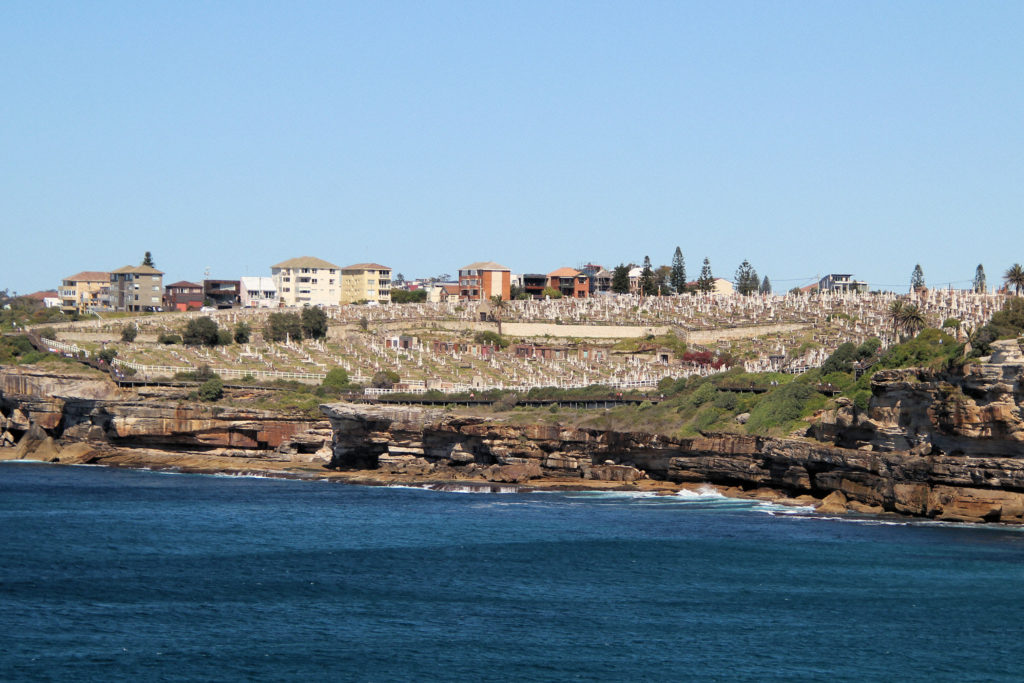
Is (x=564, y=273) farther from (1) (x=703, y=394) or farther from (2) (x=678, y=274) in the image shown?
(1) (x=703, y=394)

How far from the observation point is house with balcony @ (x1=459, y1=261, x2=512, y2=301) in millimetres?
156750

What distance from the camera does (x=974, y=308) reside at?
371 ft

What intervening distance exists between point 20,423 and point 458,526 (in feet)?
155

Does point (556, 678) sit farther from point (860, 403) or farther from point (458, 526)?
point (860, 403)

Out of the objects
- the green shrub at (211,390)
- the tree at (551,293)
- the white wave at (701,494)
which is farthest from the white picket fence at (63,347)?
the tree at (551,293)

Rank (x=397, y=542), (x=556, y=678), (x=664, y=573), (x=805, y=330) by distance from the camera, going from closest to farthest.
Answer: (x=556, y=678)
(x=664, y=573)
(x=397, y=542)
(x=805, y=330)

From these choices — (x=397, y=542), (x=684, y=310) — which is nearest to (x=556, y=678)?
(x=397, y=542)

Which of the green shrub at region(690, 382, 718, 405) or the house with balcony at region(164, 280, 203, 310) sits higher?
the house with balcony at region(164, 280, 203, 310)

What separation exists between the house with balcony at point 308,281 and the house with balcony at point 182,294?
981 centimetres

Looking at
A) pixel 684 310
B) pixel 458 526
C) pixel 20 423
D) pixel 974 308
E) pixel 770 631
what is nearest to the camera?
pixel 770 631

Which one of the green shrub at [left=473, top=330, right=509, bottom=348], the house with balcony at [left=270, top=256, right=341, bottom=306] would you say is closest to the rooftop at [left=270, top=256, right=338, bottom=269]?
the house with balcony at [left=270, top=256, right=341, bottom=306]

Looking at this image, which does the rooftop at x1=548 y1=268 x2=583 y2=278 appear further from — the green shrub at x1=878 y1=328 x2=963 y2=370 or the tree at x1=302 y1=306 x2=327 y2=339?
the green shrub at x1=878 y1=328 x2=963 y2=370

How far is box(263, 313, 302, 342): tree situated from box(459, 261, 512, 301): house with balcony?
41820 mm

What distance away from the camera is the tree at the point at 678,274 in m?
165
